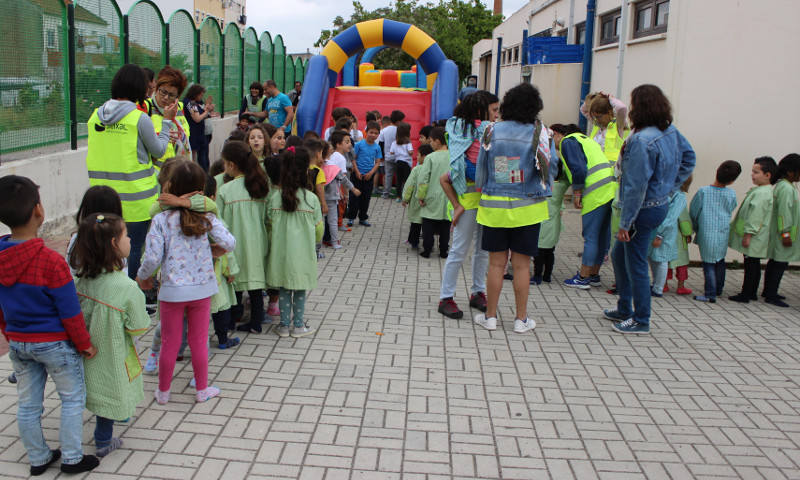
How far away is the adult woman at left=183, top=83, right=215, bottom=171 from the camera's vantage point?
31.6ft

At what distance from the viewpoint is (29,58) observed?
7277mm

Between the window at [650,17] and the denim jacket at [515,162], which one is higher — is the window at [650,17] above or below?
above

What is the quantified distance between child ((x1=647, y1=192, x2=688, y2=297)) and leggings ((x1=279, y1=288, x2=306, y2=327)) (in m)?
3.23

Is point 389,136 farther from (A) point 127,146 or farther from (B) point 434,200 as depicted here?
(A) point 127,146

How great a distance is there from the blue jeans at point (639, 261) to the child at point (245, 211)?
9.21 ft

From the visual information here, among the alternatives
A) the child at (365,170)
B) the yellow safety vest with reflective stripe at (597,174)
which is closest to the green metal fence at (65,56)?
the child at (365,170)

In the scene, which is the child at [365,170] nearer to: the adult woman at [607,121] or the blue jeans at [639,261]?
the adult woman at [607,121]

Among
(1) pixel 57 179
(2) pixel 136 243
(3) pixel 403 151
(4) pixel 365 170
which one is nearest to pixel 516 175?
(2) pixel 136 243

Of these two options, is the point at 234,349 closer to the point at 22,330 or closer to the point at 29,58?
the point at 22,330

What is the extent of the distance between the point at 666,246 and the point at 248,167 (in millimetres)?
3890

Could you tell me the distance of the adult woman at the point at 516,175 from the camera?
4.93 m

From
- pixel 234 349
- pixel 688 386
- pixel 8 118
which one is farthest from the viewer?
pixel 8 118

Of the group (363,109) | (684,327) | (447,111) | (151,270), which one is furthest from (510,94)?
(363,109)

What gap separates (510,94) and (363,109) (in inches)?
355
